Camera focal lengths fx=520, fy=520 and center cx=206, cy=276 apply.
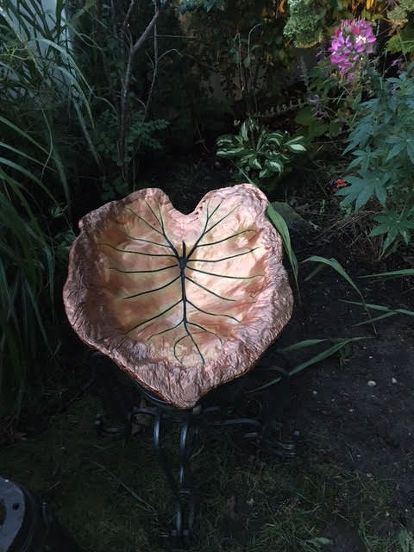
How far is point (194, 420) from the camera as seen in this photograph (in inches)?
59.6

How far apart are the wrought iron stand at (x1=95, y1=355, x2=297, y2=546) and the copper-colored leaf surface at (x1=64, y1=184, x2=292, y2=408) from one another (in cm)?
20

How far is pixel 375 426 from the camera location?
1.86 metres

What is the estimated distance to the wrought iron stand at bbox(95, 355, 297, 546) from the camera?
1.45 metres

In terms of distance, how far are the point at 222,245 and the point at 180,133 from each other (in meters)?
1.41

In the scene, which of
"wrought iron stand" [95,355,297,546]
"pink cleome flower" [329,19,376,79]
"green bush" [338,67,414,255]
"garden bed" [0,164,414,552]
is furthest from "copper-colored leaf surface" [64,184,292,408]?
"pink cleome flower" [329,19,376,79]

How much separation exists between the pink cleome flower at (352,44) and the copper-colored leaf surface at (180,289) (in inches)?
35.3

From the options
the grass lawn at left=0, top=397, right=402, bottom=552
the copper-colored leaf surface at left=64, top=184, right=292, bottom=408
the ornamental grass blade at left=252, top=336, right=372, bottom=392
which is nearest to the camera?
the copper-colored leaf surface at left=64, top=184, right=292, bottom=408

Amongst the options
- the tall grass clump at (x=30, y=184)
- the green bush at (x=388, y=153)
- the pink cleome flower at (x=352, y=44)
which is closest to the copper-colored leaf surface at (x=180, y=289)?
the tall grass clump at (x=30, y=184)

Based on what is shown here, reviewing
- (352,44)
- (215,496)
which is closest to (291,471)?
(215,496)

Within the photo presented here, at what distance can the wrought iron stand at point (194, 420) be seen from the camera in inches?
56.9

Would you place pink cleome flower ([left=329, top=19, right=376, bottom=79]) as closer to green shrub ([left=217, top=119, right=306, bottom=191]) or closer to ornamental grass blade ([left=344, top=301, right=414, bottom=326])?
green shrub ([left=217, top=119, right=306, bottom=191])

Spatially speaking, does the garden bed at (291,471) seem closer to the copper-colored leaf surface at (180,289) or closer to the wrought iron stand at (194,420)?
the wrought iron stand at (194,420)

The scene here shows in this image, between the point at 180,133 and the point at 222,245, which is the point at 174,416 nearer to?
the point at 222,245

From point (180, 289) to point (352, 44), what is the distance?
4.19 ft
